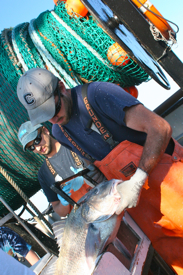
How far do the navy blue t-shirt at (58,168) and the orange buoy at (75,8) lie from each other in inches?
85.1

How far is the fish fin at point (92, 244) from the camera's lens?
1.53 metres

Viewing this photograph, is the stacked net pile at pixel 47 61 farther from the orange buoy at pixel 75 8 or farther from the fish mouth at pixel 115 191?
the fish mouth at pixel 115 191

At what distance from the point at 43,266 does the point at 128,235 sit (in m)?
0.97

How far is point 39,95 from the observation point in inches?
77.9

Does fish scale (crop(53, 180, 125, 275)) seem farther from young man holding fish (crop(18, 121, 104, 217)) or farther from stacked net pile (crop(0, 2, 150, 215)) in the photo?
stacked net pile (crop(0, 2, 150, 215))

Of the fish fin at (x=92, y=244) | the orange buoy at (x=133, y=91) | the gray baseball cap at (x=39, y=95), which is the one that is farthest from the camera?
the orange buoy at (x=133, y=91)

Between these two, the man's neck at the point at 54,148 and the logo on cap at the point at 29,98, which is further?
the man's neck at the point at 54,148

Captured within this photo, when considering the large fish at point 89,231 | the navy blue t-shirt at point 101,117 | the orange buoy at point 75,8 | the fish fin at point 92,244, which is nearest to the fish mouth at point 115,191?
the large fish at point 89,231

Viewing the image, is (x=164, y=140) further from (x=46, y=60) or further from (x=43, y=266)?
(x=46, y=60)

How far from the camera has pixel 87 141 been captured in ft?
6.88

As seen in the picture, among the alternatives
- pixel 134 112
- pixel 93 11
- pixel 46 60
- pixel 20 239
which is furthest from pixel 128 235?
pixel 46 60

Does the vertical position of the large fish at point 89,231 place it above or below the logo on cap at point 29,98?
below

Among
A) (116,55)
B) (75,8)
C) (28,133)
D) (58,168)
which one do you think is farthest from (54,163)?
(75,8)

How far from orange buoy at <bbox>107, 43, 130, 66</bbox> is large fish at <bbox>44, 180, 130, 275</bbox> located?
2163mm
